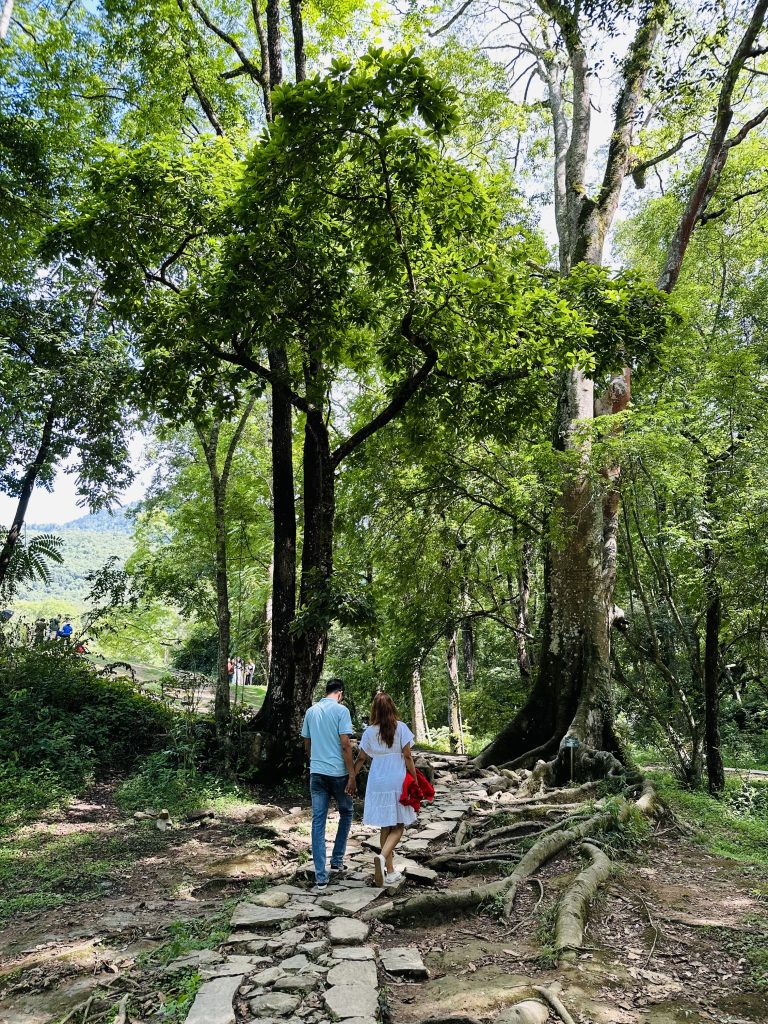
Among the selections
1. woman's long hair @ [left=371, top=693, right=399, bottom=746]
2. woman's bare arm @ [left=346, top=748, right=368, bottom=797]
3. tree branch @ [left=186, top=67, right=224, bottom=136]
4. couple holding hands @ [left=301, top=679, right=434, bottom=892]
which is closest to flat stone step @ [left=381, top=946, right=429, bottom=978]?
couple holding hands @ [left=301, top=679, right=434, bottom=892]

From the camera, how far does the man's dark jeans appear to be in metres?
5.75

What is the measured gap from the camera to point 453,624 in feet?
47.0

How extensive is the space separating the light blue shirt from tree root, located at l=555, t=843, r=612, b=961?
6.94ft

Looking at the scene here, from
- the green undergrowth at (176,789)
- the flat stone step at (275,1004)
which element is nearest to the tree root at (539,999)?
the flat stone step at (275,1004)

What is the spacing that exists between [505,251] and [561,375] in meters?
3.57

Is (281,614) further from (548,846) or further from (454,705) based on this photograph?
(454,705)

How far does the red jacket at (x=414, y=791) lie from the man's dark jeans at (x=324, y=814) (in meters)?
0.51

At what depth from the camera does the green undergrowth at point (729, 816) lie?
7.16 meters

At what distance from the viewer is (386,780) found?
5867mm

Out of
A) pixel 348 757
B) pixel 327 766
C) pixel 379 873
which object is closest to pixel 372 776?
pixel 348 757

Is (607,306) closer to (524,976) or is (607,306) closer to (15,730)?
(524,976)

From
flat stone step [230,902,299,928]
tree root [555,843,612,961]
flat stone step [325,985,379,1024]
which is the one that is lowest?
flat stone step [325,985,379,1024]

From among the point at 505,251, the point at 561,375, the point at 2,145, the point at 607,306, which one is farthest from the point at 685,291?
the point at 2,145

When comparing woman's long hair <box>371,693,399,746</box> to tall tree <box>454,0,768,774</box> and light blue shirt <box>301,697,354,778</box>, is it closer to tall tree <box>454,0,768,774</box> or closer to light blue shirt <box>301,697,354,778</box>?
light blue shirt <box>301,697,354,778</box>
